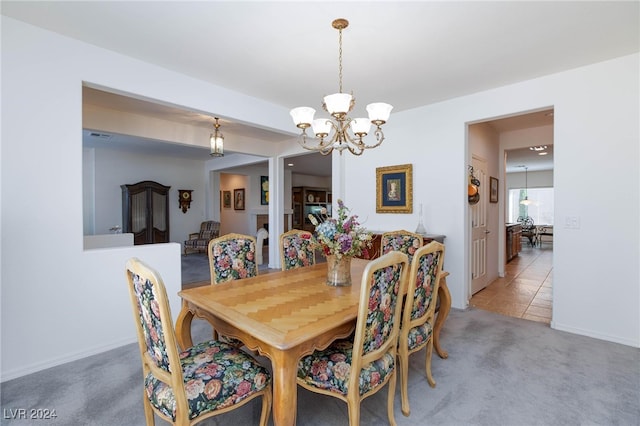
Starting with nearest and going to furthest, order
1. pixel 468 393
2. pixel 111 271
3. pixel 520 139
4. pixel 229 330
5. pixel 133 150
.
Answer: pixel 229 330 < pixel 468 393 < pixel 111 271 < pixel 520 139 < pixel 133 150

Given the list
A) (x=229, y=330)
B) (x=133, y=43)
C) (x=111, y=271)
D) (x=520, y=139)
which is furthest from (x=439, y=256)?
(x=520, y=139)

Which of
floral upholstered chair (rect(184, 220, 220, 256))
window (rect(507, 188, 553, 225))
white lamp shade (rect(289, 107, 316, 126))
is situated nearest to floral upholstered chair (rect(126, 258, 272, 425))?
white lamp shade (rect(289, 107, 316, 126))

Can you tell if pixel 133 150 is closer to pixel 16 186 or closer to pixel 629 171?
pixel 16 186

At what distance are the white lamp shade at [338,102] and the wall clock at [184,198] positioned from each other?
681cm

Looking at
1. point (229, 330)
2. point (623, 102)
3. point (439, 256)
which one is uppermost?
point (623, 102)

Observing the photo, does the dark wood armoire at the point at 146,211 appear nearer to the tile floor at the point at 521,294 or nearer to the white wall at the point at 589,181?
the white wall at the point at 589,181

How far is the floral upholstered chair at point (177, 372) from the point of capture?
4.01 feet

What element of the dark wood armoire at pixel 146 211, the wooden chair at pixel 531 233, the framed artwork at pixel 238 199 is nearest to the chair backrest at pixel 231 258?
the dark wood armoire at pixel 146 211

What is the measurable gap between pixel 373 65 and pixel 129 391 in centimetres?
313

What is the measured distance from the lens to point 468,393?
198 cm

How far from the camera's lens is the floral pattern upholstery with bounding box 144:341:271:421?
1288 millimetres

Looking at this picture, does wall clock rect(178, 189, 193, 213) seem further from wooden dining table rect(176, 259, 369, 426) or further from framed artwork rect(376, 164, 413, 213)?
wooden dining table rect(176, 259, 369, 426)

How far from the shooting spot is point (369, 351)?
1475 millimetres

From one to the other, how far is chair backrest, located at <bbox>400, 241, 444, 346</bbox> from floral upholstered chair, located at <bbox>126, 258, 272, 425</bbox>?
857 mm
